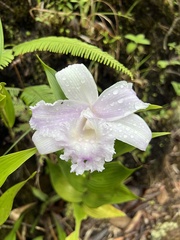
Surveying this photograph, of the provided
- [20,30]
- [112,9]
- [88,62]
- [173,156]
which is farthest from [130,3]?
[173,156]

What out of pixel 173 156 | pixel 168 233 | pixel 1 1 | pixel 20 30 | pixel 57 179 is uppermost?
pixel 1 1

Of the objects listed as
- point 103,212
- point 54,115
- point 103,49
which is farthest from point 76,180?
point 103,49

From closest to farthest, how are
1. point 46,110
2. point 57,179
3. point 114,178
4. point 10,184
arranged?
point 46,110, point 114,178, point 57,179, point 10,184

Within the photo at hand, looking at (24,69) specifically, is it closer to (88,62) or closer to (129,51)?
(88,62)

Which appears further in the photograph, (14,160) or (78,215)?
(78,215)

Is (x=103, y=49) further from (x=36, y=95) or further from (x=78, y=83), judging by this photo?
(x=78, y=83)

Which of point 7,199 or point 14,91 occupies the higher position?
point 14,91

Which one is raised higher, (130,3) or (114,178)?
(130,3)

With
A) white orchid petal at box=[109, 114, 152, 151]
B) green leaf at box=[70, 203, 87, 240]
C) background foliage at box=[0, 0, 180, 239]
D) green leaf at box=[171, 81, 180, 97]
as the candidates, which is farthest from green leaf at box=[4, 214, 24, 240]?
green leaf at box=[171, 81, 180, 97]
